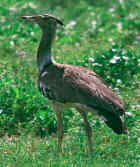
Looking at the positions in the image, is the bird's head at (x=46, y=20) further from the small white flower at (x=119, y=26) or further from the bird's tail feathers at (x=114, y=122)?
the small white flower at (x=119, y=26)

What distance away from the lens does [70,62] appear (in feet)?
22.8

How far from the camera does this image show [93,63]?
672 centimetres

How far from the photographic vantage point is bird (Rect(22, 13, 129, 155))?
4633mm

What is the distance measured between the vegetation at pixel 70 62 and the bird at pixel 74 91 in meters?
0.28

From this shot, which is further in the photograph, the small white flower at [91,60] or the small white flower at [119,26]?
the small white flower at [119,26]

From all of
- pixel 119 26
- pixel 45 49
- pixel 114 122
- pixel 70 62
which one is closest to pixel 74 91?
pixel 114 122

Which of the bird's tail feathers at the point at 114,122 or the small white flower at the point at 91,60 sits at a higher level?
the small white flower at the point at 91,60

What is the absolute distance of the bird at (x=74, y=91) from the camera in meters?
4.63

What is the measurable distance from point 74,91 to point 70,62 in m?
2.16

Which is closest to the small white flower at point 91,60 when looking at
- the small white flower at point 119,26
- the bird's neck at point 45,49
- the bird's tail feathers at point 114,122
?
the bird's neck at point 45,49

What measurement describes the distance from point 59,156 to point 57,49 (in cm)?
326

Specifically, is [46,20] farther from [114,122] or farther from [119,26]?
[119,26]

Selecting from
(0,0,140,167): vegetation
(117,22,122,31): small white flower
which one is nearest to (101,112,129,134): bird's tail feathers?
(0,0,140,167): vegetation

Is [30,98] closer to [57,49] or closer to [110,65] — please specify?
[110,65]
